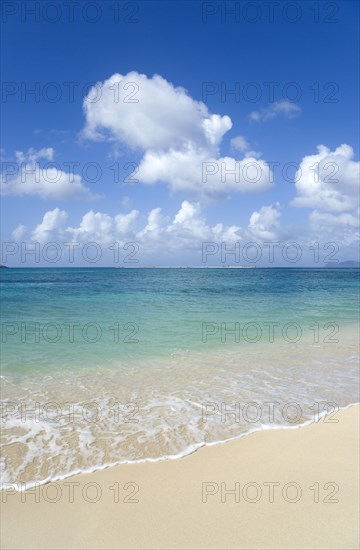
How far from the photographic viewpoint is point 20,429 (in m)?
5.62

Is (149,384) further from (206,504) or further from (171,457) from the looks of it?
(206,504)

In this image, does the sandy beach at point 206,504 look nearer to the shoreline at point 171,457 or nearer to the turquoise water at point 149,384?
the shoreline at point 171,457

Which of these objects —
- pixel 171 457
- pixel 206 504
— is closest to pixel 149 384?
pixel 171 457

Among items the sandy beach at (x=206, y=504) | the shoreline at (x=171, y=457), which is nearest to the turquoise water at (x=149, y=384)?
the shoreline at (x=171, y=457)

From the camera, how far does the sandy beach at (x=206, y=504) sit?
3305mm

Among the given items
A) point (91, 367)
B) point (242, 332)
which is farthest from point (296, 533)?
point (242, 332)

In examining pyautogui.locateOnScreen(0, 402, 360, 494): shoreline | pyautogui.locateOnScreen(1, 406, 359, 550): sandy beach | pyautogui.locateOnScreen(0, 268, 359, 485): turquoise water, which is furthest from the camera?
pyautogui.locateOnScreen(0, 268, 359, 485): turquoise water

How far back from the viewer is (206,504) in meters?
3.78

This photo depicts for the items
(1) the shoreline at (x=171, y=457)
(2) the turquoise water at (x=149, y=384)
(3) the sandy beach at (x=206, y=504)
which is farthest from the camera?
(2) the turquoise water at (x=149, y=384)

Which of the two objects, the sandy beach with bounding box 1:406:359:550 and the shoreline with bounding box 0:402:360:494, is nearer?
the sandy beach with bounding box 1:406:359:550

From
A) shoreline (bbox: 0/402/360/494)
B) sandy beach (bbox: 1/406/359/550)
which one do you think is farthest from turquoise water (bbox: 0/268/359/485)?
sandy beach (bbox: 1/406/359/550)

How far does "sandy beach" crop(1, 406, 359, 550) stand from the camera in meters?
3.30

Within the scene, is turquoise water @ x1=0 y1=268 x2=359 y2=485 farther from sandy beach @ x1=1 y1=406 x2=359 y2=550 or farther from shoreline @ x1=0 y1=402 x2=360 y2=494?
sandy beach @ x1=1 y1=406 x2=359 y2=550

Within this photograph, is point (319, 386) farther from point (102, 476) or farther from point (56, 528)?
point (56, 528)
